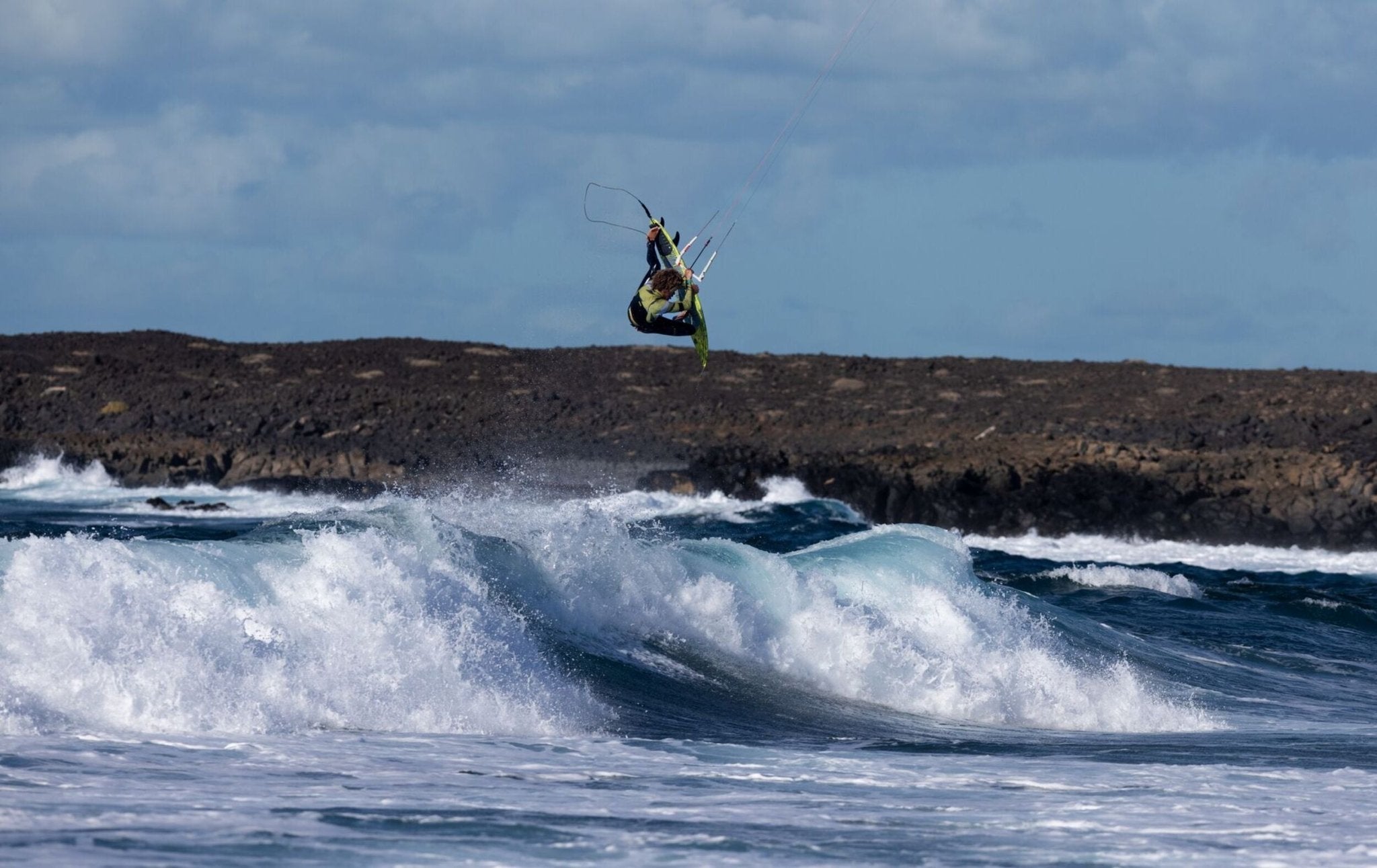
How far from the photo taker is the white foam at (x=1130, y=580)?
2233 centimetres

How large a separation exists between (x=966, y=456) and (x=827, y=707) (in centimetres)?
2329

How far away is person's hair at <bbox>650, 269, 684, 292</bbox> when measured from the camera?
44.8 ft

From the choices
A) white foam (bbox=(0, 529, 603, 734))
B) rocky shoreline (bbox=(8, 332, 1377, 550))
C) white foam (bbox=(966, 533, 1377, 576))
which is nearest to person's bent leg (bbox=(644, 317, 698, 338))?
white foam (bbox=(0, 529, 603, 734))

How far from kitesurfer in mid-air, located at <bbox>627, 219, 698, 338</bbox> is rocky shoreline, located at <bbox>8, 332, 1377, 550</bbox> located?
61.5ft

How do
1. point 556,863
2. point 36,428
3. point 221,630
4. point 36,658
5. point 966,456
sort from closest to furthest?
point 556,863
point 36,658
point 221,630
point 966,456
point 36,428

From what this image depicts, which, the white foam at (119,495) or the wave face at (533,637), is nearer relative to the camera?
the wave face at (533,637)

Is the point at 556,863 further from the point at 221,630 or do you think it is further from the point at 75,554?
the point at 75,554

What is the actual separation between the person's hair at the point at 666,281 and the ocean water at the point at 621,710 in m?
2.53

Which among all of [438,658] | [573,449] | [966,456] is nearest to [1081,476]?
[966,456]

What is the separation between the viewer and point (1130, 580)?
22.7 meters

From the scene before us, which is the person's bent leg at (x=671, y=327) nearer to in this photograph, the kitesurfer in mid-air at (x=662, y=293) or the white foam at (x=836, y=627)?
the kitesurfer in mid-air at (x=662, y=293)

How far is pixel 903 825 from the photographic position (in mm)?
8281

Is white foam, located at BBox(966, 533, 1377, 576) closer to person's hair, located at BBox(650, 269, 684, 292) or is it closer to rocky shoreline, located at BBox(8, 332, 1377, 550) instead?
rocky shoreline, located at BBox(8, 332, 1377, 550)

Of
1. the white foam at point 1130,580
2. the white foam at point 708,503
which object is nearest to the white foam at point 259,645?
the white foam at point 1130,580
